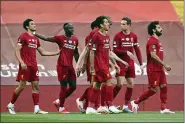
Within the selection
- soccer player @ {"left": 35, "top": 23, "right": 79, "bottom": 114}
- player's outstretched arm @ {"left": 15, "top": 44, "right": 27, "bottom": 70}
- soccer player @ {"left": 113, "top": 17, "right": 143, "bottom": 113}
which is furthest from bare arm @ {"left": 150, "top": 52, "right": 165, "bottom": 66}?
player's outstretched arm @ {"left": 15, "top": 44, "right": 27, "bottom": 70}

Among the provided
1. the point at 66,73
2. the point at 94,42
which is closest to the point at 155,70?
the point at 94,42

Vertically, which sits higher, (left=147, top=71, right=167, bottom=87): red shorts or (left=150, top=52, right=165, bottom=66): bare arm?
(left=150, top=52, right=165, bottom=66): bare arm

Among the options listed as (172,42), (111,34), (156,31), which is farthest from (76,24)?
(156,31)

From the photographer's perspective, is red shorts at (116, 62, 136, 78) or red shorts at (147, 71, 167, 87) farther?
red shorts at (116, 62, 136, 78)

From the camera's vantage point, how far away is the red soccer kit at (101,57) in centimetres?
1444

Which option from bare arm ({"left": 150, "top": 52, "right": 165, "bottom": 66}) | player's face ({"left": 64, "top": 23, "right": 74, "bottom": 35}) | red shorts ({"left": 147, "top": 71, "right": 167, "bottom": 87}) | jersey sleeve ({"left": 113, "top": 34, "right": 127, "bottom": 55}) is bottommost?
red shorts ({"left": 147, "top": 71, "right": 167, "bottom": 87})

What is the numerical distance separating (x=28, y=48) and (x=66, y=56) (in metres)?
0.81

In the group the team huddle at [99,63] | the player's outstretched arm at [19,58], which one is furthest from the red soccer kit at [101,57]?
the player's outstretched arm at [19,58]

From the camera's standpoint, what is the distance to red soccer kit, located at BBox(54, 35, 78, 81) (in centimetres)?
1558

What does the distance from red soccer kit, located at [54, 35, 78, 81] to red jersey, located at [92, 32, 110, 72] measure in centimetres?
116

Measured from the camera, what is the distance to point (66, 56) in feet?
51.3

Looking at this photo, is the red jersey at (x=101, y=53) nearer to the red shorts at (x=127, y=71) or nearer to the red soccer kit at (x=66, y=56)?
the red shorts at (x=127, y=71)

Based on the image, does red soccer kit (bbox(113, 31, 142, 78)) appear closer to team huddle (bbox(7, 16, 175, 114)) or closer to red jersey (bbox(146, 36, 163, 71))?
team huddle (bbox(7, 16, 175, 114))

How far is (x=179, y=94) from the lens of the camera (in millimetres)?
19266
